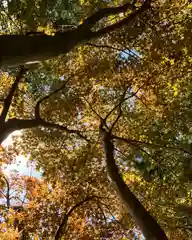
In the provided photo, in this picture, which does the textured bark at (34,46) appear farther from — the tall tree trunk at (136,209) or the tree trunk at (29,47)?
the tall tree trunk at (136,209)

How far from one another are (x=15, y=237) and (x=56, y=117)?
438cm

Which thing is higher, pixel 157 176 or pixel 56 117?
pixel 56 117

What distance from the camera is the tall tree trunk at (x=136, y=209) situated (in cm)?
542

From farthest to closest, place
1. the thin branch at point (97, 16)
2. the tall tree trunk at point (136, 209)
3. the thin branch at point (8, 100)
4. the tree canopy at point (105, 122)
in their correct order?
1. the tree canopy at point (105, 122)
2. the thin branch at point (8, 100)
3. the thin branch at point (97, 16)
4. the tall tree trunk at point (136, 209)

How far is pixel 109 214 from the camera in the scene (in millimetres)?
11352

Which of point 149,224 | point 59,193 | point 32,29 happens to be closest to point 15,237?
point 59,193

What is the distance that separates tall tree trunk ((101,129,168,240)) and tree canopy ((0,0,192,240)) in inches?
47.0

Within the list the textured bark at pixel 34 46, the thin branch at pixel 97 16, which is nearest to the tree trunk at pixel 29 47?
the textured bark at pixel 34 46

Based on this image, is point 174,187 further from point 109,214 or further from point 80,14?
point 80,14

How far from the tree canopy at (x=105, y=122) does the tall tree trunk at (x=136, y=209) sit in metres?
1.19

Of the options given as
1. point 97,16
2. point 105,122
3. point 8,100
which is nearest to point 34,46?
point 97,16

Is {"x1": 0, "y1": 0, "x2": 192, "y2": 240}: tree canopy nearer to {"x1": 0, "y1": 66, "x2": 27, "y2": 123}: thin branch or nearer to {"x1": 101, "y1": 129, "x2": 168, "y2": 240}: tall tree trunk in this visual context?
{"x1": 0, "y1": 66, "x2": 27, "y2": 123}: thin branch

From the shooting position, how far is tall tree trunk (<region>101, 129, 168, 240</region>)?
5.42 metres

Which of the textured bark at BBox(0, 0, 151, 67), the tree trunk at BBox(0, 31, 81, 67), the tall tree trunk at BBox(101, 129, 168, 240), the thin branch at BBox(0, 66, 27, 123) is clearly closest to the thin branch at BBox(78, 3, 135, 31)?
the textured bark at BBox(0, 0, 151, 67)
